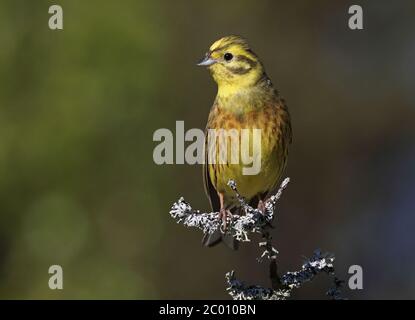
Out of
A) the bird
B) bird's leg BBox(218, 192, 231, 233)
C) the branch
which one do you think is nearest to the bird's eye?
the bird

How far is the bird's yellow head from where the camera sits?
5570 mm

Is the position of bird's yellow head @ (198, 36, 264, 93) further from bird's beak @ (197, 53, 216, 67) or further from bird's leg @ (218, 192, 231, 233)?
bird's leg @ (218, 192, 231, 233)

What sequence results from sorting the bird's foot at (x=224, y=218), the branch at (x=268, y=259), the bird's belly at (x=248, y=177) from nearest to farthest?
1. the branch at (x=268, y=259)
2. the bird's foot at (x=224, y=218)
3. the bird's belly at (x=248, y=177)

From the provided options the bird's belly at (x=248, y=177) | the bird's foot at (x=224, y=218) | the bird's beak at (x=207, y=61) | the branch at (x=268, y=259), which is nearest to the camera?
the branch at (x=268, y=259)

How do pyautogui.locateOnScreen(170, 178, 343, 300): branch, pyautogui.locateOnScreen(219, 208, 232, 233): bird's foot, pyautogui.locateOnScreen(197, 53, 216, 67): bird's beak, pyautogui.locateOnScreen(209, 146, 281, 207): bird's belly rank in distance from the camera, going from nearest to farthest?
pyautogui.locateOnScreen(170, 178, 343, 300): branch, pyautogui.locateOnScreen(219, 208, 232, 233): bird's foot, pyautogui.locateOnScreen(197, 53, 216, 67): bird's beak, pyautogui.locateOnScreen(209, 146, 281, 207): bird's belly

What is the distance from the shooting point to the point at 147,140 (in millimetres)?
7105

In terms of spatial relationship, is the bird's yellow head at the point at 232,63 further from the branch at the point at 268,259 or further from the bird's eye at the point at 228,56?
the branch at the point at 268,259

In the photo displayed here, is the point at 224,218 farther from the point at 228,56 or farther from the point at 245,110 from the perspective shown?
the point at 228,56

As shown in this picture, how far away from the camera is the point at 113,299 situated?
6715 mm

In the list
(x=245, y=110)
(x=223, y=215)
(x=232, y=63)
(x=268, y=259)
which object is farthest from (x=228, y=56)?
(x=268, y=259)

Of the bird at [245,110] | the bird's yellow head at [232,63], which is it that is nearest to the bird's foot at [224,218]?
the bird at [245,110]

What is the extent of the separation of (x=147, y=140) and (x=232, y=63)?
1.68 metres

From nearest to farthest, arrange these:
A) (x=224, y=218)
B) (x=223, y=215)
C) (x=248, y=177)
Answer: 1. (x=224, y=218)
2. (x=223, y=215)
3. (x=248, y=177)

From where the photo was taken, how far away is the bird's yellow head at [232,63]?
557 cm
